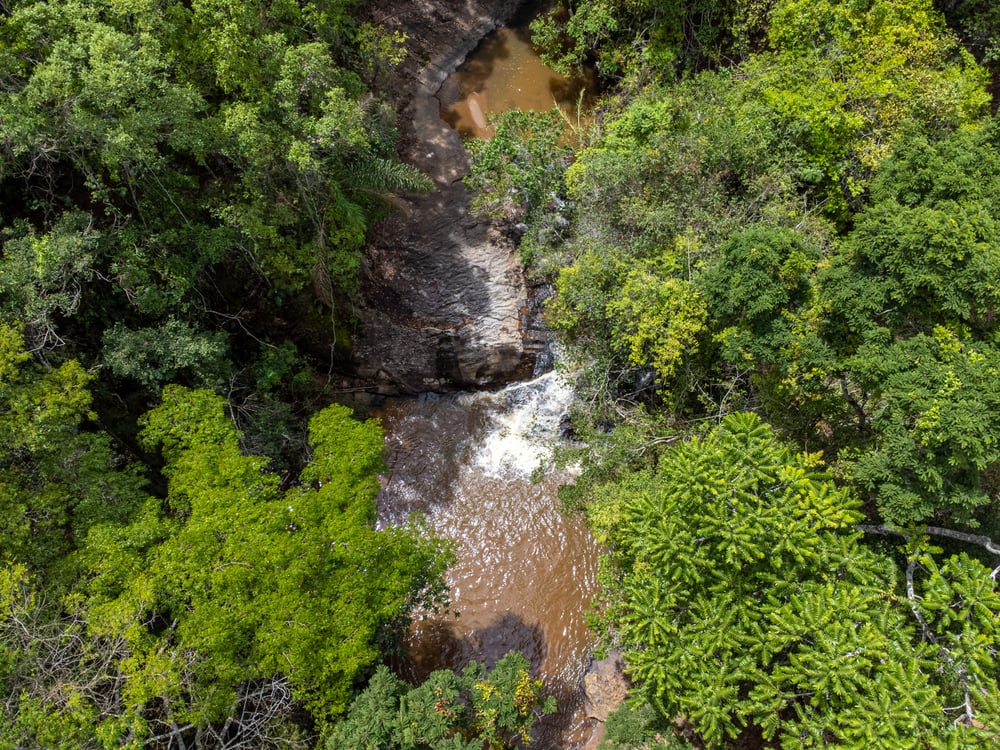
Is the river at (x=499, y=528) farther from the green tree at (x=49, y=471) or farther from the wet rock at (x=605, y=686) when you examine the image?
the green tree at (x=49, y=471)

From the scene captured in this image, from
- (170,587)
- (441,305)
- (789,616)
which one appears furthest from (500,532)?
(789,616)

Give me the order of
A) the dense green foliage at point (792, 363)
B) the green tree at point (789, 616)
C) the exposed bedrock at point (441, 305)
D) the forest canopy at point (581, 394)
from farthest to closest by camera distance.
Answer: the exposed bedrock at point (441, 305) < the forest canopy at point (581, 394) < the dense green foliage at point (792, 363) < the green tree at point (789, 616)

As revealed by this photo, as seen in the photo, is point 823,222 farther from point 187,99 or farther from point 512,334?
point 187,99

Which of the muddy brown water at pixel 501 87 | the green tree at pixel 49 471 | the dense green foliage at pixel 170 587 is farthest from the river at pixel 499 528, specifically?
the green tree at pixel 49 471

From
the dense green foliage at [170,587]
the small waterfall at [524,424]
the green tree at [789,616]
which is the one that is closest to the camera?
the green tree at [789,616]

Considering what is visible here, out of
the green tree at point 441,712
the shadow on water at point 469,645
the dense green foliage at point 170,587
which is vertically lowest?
the shadow on water at point 469,645

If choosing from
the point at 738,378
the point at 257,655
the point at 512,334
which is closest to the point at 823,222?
the point at 738,378

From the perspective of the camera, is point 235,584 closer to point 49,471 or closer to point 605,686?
point 49,471
